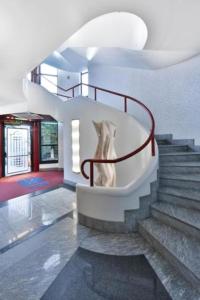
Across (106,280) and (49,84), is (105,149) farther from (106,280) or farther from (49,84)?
(49,84)

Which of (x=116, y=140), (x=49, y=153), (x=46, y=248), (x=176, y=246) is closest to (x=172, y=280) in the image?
(x=176, y=246)

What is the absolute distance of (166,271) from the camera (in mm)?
Answer: 2072

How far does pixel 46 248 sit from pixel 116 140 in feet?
10.6

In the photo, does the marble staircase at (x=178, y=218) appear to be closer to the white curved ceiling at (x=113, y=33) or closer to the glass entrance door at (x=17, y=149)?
the white curved ceiling at (x=113, y=33)

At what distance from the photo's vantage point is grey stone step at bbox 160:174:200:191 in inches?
123

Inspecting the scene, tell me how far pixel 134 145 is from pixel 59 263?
3231mm

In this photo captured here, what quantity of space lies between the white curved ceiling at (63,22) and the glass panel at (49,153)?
7109mm

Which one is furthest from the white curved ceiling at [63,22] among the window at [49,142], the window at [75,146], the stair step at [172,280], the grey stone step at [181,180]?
the window at [49,142]

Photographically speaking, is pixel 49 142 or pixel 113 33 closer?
pixel 113 33

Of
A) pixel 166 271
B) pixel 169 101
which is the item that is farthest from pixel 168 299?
pixel 169 101

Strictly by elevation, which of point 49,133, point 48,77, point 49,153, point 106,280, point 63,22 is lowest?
point 106,280

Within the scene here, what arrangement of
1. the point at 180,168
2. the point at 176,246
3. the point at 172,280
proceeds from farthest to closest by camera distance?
the point at 180,168
the point at 176,246
the point at 172,280

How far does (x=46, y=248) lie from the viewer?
8.59 feet

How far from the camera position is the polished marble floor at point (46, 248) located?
6.23 feet
